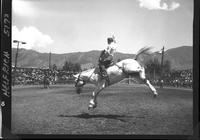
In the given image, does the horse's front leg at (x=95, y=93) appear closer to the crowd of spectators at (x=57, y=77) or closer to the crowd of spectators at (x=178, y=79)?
the crowd of spectators at (x=57, y=77)

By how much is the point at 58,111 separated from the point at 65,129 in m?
0.28

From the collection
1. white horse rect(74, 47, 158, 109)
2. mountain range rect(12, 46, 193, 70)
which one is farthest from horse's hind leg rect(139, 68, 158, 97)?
mountain range rect(12, 46, 193, 70)

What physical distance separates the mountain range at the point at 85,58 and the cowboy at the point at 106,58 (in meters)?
0.07

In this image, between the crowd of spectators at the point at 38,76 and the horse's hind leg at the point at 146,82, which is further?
the crowd of spectators at the point at 38,76

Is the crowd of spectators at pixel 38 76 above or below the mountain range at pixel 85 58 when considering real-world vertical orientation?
below

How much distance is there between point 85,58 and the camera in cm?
377

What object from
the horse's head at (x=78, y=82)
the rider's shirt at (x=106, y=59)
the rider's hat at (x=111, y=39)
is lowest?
the horse's head at (x=78, y=82)

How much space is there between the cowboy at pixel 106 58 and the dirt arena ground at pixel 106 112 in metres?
0.25

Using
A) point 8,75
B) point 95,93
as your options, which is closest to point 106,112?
point 95,93

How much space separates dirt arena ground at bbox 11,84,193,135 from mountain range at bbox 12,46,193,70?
357 mm

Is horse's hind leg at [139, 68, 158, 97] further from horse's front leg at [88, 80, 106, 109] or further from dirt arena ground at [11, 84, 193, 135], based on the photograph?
horse's front leg at [88, 80, 106, 109]

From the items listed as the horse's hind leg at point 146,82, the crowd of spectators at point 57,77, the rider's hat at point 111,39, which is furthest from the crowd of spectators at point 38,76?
the horse's hind leg at point 146,82

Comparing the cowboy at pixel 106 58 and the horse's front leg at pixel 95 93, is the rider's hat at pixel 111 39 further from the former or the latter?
the horse's front leg at pixel 95 93

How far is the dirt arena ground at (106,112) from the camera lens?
12.1 ft
